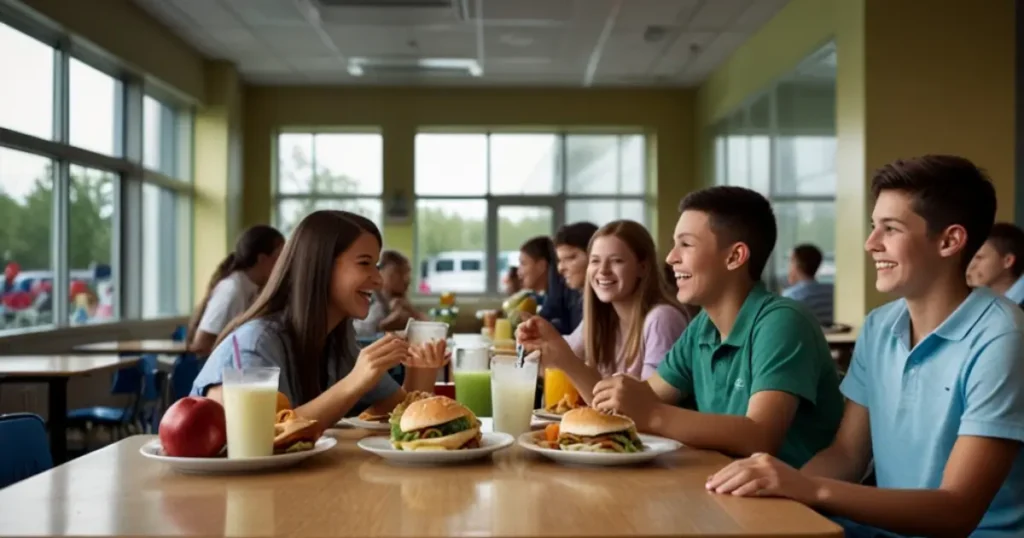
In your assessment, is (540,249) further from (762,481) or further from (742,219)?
(762,481)

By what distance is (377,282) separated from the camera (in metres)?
2.32

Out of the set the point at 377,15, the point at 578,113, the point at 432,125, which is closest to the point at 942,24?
the point at 377,15

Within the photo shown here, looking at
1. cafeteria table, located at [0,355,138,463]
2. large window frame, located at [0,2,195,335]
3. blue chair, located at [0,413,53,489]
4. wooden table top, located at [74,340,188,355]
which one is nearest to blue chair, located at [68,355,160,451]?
wooden table top, located at [74,340,188,355]

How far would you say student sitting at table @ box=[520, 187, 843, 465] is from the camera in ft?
5.96

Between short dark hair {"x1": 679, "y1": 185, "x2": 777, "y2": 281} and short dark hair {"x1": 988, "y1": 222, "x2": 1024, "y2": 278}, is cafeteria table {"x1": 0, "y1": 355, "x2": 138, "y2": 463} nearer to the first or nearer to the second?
short dark hair {"x1": 679, "y1": 185, "x2": 777, "y2": 281}

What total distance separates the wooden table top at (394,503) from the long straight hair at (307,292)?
1.97 ft

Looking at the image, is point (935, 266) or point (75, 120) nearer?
point (935, 266)

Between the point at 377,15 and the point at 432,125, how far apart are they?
2986 mm

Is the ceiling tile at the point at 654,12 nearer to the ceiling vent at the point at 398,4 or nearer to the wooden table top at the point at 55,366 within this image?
the ceiling vent at the point at 398,4

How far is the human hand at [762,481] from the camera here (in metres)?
1.38

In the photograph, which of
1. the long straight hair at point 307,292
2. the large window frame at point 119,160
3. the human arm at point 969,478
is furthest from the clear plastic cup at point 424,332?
the large window frame at point 119,160

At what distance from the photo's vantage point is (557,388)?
2309 millimetres

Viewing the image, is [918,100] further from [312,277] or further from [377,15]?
[312,277]

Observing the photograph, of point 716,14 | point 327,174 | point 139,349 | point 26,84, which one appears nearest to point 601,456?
point 139,349
